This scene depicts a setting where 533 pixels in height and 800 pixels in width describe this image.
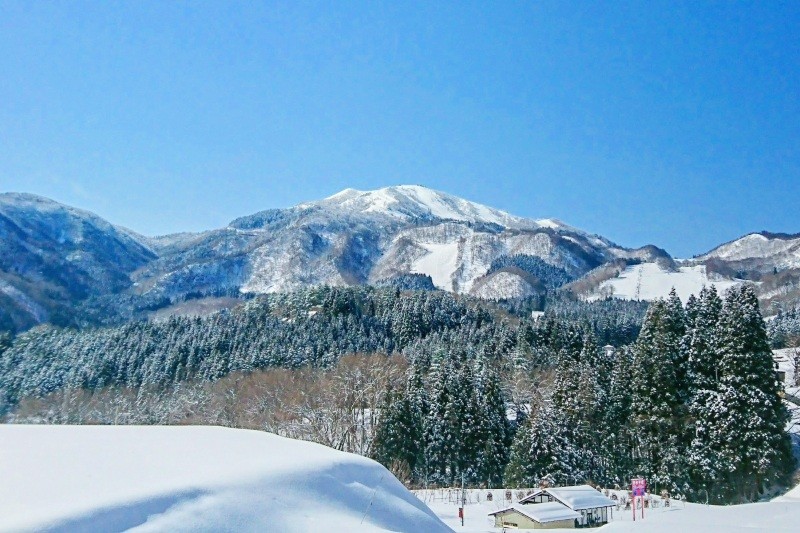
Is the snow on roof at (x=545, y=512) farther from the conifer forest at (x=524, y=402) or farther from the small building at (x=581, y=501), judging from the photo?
the conifer forest at (x=524, y=402)

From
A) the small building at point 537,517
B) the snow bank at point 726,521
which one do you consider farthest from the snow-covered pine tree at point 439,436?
the snow bank at point 726,521

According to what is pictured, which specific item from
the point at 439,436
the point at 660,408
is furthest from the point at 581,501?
the point at 439,436

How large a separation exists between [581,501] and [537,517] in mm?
3307

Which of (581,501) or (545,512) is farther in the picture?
(581,501)

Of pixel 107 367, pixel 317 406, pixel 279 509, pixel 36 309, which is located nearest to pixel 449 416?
pixel 317 406

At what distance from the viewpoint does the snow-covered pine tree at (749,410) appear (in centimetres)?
3684

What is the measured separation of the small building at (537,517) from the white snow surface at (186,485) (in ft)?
71.8

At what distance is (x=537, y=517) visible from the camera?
30.4m

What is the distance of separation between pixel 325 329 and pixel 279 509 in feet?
291

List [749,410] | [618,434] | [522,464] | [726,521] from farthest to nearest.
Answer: [618,434], [522,464], [749,410], [726,521]

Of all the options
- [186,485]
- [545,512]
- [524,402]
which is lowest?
[545,512]

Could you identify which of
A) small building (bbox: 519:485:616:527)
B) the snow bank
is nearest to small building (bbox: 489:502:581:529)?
small building (bbox: 519:485:616:527)

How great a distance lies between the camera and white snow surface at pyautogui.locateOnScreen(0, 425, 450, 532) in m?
7.17

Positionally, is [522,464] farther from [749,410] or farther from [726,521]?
[726,521]
